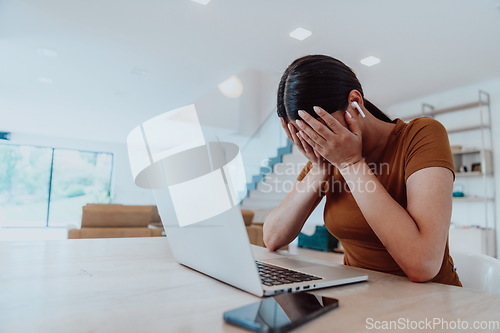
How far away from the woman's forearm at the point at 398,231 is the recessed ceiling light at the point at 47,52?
4675 millimetres

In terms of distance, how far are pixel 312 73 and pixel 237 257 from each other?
1.62ft

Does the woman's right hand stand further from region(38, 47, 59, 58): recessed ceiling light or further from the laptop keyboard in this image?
region(38, 47, 59, 58): recessed ceiling light

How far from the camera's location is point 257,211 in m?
5.73

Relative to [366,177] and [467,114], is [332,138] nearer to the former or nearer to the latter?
[366,177]

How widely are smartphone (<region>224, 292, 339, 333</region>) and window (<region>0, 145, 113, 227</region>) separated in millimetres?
10117

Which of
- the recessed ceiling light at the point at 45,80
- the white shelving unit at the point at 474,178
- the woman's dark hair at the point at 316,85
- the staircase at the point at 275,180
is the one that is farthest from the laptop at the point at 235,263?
the recessed ceiling light at the point at 45,80

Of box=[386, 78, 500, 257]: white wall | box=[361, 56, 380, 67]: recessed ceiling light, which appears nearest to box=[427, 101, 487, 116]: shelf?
box=[386, 78, 500, 257]: white wall

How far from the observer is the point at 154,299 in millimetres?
471

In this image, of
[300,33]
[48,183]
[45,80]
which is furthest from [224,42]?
[48,183]

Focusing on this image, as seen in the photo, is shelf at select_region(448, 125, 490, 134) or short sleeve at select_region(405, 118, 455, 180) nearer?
short sleeve at select_region(405, 118, 455, 180)

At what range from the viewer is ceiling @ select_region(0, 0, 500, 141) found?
312 centimetres

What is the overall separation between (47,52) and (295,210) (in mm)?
4547

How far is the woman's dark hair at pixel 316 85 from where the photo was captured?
2.58 ft

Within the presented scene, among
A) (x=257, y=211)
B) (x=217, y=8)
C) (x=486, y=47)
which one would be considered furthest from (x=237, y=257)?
(x=257, y=211)
